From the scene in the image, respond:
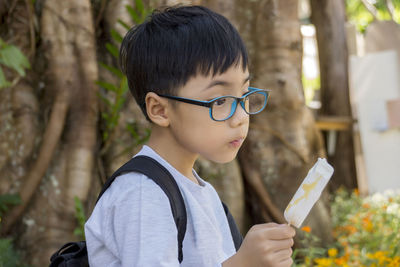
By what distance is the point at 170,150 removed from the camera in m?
1.59

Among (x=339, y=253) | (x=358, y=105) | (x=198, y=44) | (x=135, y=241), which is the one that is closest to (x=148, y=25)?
(x=198, y=44)

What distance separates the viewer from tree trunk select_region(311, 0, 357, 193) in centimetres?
672

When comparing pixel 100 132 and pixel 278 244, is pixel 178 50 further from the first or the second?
pixel 100 132

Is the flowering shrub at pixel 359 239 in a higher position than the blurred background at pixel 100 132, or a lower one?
lower

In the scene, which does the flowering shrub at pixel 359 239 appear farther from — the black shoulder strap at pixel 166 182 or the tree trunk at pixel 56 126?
the black shoulder strap at pixel 166 182

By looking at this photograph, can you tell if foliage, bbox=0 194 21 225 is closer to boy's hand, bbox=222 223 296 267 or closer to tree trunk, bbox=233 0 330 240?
tree trunk, bbox=233 0 330 240

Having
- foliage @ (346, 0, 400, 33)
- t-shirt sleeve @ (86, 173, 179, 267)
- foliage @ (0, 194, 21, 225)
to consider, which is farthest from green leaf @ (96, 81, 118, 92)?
foliage @ (346, 0, 400, 33)

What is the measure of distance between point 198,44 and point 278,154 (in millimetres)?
2702

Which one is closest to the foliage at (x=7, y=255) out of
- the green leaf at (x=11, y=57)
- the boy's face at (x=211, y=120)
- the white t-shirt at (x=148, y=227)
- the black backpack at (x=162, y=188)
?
the green leaf at (x=11, y=57)

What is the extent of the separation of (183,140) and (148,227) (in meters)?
0.29

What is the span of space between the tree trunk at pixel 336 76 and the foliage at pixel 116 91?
380 centimetres

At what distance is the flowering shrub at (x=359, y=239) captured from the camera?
9.73 ft

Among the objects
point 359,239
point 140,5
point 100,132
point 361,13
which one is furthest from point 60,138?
point 361,13

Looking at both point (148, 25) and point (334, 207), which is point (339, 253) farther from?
point (148, 25)
